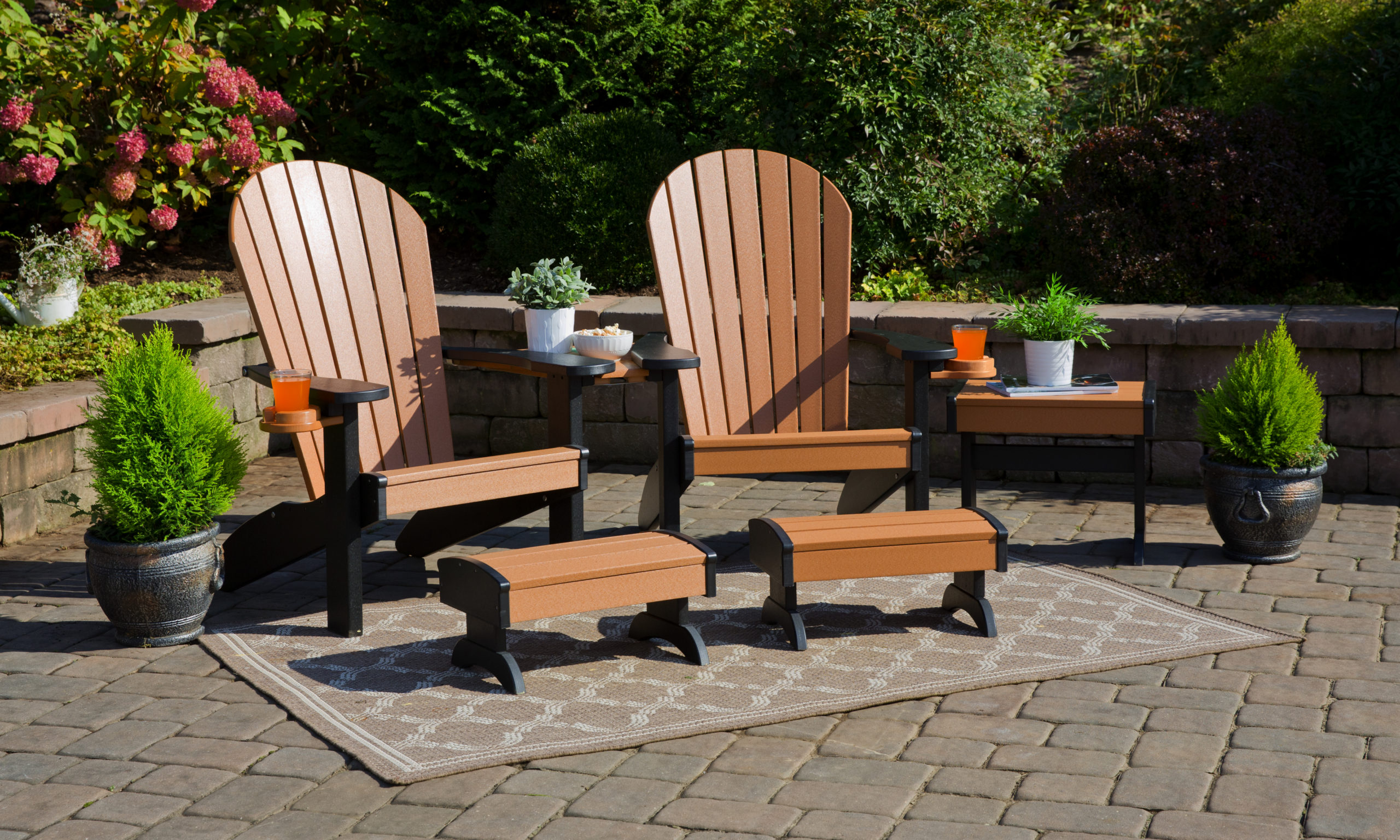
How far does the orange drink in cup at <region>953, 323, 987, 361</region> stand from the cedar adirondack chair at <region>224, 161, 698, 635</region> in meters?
0.88

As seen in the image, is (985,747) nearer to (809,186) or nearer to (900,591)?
(900,591)

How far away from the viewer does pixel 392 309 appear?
412 centimetres

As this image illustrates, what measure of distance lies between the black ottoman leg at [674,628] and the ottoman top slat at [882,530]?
0.33 m

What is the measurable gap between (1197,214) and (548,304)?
3121mm

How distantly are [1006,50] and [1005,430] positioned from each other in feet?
9.36

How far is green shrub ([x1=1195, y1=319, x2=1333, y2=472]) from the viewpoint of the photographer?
13.1ft

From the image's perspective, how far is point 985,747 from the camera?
2809 mm

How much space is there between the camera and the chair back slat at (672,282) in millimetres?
4141

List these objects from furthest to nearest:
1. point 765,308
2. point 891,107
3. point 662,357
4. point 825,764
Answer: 1. point 891,107
2. point 765,308
3. point 662,357
4. point 825,764

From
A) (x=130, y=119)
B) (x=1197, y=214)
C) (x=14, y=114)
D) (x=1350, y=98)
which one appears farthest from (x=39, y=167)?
(x=1350, y=98)

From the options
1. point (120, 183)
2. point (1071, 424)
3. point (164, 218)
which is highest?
Answer: point (120, 183)

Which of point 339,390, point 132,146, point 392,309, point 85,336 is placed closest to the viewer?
point 339,390

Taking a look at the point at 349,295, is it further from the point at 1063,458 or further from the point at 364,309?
the point at 1063,458

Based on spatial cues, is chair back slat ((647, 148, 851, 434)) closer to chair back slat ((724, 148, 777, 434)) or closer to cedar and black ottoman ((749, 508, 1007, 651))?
chair back slat ((724, 148, 777, 434))
